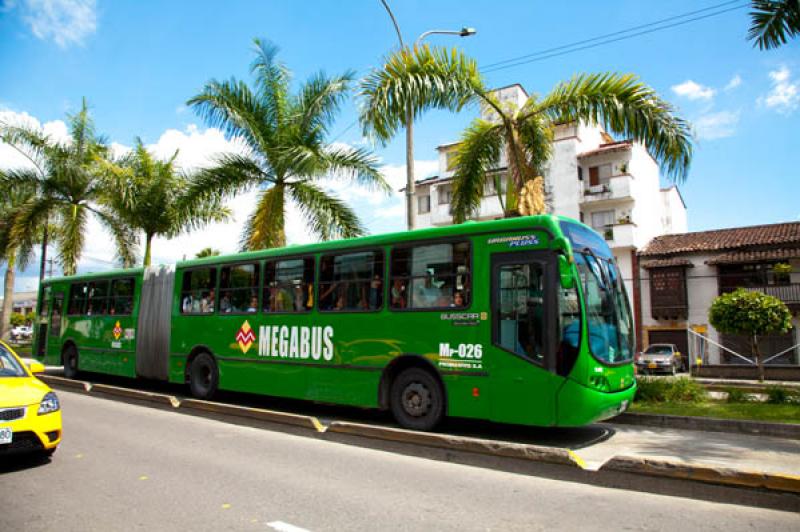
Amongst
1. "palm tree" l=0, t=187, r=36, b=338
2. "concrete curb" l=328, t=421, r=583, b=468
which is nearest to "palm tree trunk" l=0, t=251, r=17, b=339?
"palm tree" l=0, t=187, r=36, b=338

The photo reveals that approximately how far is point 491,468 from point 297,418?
11.5ft

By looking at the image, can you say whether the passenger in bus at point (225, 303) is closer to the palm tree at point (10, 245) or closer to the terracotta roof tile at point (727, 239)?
the palm tree at point (10, 245)

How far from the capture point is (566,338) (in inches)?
292

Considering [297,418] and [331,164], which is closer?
[297,418]

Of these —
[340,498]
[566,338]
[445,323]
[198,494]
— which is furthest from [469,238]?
[198,494]

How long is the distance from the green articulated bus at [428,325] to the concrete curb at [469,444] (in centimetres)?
99

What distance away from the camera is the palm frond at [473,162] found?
547 inches

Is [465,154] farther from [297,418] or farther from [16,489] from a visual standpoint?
[16,489]

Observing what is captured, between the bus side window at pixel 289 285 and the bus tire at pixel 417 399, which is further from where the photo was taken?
the bus side window at pixel 289 285

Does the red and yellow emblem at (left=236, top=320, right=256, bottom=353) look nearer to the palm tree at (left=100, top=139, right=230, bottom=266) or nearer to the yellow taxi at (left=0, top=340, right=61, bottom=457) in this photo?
the yellow taxi at (left=0, top=340, right=61, bottom=457)

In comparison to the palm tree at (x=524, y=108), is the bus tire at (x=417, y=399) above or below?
below

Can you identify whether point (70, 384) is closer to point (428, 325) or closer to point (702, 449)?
point (428, 325)

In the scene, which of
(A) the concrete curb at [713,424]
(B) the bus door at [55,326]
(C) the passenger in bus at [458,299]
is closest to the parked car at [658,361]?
(A) the concrete curb at [713,424]

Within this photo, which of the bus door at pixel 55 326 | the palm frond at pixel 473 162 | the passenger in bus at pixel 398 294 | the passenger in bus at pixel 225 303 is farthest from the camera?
the bus door at pixel 55 326
